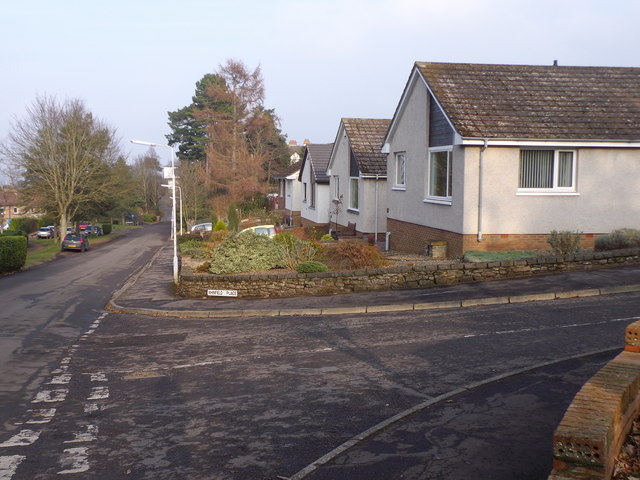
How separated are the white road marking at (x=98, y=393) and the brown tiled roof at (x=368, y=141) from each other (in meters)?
21.9

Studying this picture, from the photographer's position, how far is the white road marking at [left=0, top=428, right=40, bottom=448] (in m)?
7.06

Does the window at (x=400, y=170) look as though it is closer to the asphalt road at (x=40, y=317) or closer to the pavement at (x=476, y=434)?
the asphalt road at (x=40, y=317)

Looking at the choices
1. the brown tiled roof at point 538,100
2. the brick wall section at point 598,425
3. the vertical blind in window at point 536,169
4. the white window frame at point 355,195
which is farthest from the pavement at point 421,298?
the white window frame at point 355,195

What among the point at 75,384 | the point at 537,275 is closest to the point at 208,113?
the point at 537,275

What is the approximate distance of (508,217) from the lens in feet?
62.3

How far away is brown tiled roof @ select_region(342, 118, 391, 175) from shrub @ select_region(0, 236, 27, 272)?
56.5 feet

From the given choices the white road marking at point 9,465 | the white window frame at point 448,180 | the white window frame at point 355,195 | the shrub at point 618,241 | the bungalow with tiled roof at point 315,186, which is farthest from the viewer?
the bungalow with tiled roof at point 315,186

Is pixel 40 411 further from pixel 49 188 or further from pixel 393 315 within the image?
pixel 49 188

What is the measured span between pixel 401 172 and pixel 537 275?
9943mm

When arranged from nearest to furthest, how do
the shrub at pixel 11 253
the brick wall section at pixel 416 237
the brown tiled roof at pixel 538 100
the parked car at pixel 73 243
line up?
the brown tiled roof at pixel 538 100 → the brick wall section at pixel 416 237 → the shrub at pixel 11 253 → the parked car at pixel 73 243

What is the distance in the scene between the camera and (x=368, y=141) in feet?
105

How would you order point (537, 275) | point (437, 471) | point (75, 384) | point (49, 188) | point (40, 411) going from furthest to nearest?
1. point (49, 188)
2. point (537, 275)
3. point (75, 384)
4. point (40, 411)
5. point (437, 471)

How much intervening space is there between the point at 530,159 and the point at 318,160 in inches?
980

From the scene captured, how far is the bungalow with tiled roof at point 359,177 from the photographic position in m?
30.2
